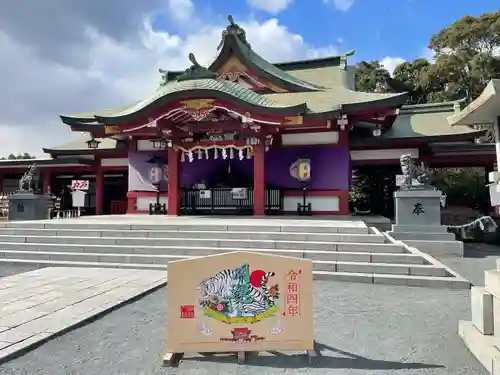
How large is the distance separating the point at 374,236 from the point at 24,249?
751 cm

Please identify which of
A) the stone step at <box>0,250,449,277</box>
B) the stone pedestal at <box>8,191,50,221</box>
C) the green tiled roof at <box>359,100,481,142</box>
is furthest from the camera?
the green tiled roof at <box>359,100,481,142</box>

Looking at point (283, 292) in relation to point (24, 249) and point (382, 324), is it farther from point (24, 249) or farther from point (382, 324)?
point (24, 249)

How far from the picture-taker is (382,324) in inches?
168

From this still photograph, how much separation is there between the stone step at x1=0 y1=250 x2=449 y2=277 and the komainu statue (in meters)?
3.92

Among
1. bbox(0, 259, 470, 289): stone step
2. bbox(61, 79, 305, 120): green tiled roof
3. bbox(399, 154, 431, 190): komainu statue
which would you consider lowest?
bbox(0, 259, 470, 289): stone step

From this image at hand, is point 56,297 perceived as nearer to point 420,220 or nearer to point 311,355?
point 311,355

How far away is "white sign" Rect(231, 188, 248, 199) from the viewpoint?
1338 cm

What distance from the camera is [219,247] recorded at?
7.95 meters

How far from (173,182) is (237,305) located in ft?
33.0

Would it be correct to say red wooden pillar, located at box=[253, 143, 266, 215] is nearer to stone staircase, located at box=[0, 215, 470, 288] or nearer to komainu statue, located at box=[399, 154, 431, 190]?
stone staircase, located at box=[0, 215, 470, 288]

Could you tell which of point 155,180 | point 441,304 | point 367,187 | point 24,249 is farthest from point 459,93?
point 24,249

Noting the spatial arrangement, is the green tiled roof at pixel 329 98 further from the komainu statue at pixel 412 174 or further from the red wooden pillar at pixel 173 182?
the red wooden pillar at pixel 173 182

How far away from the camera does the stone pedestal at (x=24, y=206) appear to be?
1274 centimetres

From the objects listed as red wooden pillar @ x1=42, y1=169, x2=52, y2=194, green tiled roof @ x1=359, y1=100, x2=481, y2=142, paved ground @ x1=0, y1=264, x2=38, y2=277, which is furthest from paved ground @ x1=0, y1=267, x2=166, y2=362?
red wooden pillar @ x1=42, y1=169, x2=52, y2=194
